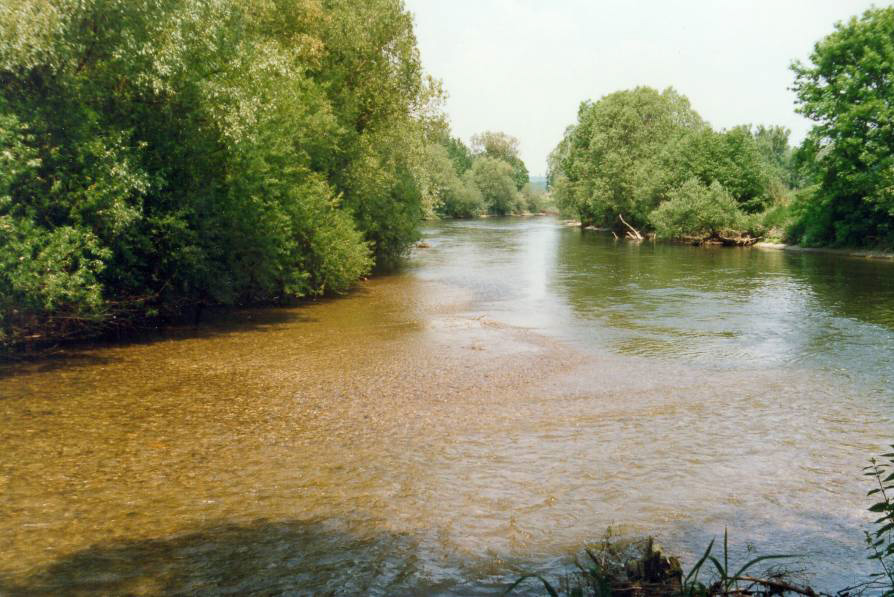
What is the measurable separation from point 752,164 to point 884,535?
2249 inches

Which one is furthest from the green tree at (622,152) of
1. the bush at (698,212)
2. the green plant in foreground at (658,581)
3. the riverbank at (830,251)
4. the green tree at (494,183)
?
the green plant in foreground at (658,581)

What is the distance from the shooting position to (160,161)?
18.4 metres

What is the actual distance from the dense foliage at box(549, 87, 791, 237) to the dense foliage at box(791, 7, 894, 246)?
940 centimetres

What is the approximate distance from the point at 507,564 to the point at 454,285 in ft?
79.5

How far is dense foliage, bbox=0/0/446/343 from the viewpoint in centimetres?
1461

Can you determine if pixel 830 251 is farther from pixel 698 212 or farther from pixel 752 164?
pixel 752 164

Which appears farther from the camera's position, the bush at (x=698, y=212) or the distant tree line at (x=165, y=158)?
the bush at (x=698, y=212)

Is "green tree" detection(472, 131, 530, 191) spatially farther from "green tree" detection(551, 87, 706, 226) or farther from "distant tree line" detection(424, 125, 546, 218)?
"green tree" detection(551, 87, 706, 226)

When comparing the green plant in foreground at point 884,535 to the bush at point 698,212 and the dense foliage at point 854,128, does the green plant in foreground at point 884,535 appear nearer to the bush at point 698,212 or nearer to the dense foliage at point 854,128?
the dense foliage at point 854,128

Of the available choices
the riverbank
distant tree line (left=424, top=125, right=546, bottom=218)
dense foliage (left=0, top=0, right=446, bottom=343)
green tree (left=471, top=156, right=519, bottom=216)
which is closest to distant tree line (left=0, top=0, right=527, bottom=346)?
dense foliage (left=0, top=0, right=446, bottom=343)

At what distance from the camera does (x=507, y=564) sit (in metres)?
6.84

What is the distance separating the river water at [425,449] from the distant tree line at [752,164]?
82.4 ft

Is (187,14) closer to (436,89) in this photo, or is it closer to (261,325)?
(261,325)

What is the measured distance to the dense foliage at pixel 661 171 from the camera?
5534 centimetres
